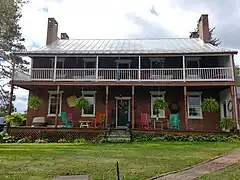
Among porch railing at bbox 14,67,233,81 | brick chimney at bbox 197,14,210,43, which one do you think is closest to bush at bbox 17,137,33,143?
porch railing at bbox 14,67,233,81

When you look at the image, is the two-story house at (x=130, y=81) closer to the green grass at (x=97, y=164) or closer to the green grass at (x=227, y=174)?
the green grass at (x=97, y=164)

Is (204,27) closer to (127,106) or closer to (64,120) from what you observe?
(127,106)

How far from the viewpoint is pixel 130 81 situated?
1636 cm

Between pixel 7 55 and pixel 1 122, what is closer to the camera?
pixel 1 122

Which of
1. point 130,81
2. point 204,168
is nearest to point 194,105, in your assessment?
point 130,81

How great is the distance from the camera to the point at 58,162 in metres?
7.84

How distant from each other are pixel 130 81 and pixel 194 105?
5.03 m

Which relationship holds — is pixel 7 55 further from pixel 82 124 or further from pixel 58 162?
pixel 58 162

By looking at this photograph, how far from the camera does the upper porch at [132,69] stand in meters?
16.5

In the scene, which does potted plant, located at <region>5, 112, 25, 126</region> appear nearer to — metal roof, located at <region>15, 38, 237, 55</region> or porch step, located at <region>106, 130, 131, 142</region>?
metal roof, located at <region>15, 38, 237, 55</region>

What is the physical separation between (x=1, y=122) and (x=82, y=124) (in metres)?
8.85

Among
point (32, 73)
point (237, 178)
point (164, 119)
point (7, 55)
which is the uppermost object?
point (7, 55)

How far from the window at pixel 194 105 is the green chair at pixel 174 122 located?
3.91 ft

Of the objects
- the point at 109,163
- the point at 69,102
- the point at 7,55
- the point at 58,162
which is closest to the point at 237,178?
the point at 109,163
